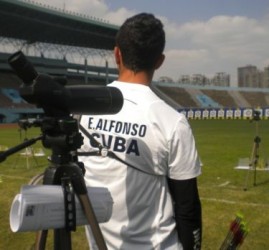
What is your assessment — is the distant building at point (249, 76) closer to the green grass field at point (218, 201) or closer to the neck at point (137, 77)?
the green grass field at point (218, 201)

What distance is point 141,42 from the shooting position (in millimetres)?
1800

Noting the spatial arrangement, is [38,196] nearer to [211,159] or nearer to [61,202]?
[61,202]

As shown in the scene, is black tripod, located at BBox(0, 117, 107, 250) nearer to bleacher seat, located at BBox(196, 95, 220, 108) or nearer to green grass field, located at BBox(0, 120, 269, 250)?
green grass field, located at BBox(0, 120, 269, 250)

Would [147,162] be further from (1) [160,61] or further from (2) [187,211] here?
(1) [160,61]

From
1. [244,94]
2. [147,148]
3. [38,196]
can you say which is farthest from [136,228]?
[244,94]

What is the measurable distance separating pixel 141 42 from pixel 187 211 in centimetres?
73

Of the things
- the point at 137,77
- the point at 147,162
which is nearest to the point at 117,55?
the point at 137,77

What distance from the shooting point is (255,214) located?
6.39m

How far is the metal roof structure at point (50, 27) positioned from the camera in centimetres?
4340

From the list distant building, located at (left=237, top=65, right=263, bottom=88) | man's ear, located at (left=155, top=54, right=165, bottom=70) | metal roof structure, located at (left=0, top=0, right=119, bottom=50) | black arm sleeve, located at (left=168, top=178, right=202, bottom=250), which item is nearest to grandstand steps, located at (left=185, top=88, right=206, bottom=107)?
metal roof structure, located at (left=0, top=0, right=119, bottom=50)

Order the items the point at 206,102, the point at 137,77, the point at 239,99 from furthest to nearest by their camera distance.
Answer: the point at 239,99 < the point at 206,102 < the point at 137,77

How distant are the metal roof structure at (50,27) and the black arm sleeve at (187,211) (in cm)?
4230

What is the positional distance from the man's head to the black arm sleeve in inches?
20.5

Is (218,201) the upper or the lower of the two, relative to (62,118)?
lower
